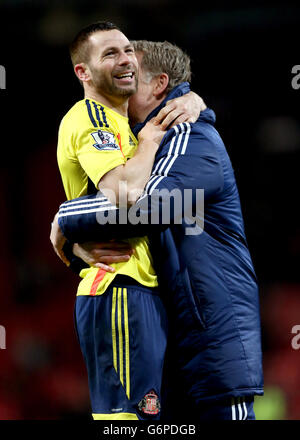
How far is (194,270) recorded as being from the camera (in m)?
2.14

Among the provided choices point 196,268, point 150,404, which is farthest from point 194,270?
point 150,404

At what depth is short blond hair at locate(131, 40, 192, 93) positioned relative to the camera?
101 inches

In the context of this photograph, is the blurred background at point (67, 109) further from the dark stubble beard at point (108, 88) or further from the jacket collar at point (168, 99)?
the dark stubble beard at point (108, 88)

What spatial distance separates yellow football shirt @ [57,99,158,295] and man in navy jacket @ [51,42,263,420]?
73mm

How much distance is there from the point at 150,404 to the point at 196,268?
0.44m

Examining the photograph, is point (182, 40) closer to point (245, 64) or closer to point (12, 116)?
point (245, 64)

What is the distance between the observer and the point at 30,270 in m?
4.89

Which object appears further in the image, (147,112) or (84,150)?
(147,112)

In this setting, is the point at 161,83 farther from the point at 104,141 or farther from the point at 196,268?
the point at 196,268

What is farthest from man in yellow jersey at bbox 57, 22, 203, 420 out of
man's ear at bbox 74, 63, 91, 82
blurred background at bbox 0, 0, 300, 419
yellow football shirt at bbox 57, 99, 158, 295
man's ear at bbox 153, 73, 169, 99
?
blurred background at bbox 0, 0, 300, 419

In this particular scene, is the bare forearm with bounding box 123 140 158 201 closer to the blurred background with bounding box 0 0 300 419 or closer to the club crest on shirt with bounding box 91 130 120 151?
the club crest on shirt with bounding box 91 130 120 151

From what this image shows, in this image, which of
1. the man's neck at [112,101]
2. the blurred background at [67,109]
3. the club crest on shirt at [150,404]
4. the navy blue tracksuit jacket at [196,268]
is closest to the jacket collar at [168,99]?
the man's neck at [112,101]

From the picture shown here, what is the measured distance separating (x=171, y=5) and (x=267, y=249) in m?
1.90
